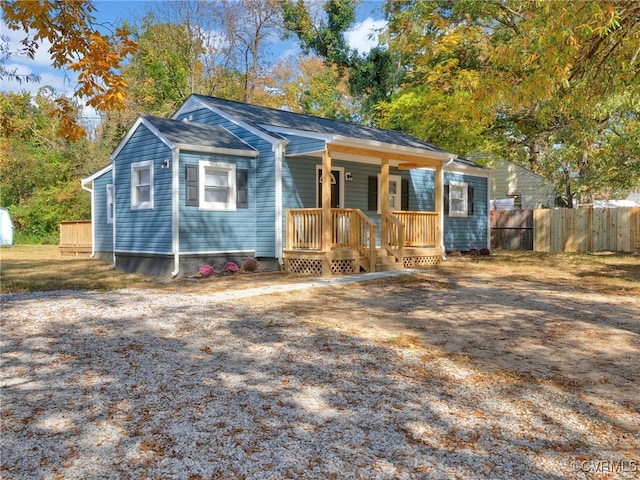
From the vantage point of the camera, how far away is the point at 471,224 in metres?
19.3

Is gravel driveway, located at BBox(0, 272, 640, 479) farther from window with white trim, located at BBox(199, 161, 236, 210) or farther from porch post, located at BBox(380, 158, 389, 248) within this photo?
porch post, located at BBox(380, 158, 389, 248)

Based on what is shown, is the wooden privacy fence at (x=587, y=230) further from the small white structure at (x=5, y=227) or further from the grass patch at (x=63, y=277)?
the small white structure at (x=5, y=227)

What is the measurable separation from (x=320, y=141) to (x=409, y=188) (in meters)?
5.76

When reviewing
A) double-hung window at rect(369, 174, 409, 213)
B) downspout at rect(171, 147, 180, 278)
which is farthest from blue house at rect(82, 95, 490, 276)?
double-hung window at rect(369, 174, 409, 213)

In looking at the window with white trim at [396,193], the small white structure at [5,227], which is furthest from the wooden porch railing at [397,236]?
the small white structure at [5,227]

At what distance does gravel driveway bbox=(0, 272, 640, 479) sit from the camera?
2998 millimetres

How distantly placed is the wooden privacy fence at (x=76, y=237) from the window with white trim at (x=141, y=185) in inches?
264

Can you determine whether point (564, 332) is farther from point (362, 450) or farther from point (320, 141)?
point (320, 141)

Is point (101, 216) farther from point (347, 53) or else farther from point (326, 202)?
point (347, 53)

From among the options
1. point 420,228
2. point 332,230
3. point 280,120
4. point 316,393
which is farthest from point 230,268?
point 316,393

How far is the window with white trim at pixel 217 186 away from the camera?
12627 millimetres

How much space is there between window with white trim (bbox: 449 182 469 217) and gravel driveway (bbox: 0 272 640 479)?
11109 mm

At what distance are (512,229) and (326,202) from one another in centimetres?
1393

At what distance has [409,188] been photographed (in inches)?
674
